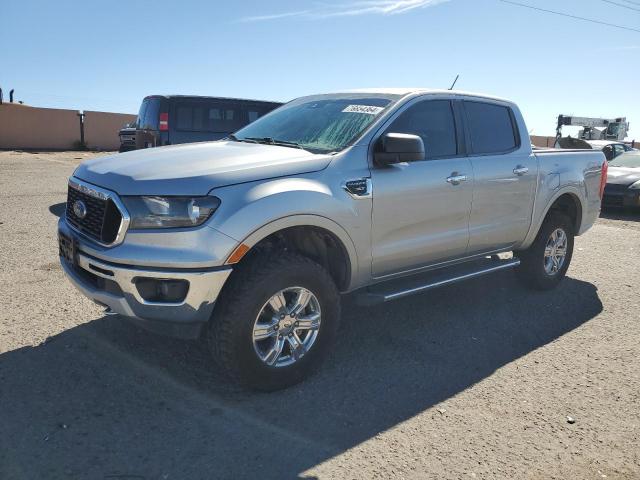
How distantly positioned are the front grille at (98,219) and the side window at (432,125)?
205cm

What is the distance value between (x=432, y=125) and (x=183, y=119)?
23.3 feet

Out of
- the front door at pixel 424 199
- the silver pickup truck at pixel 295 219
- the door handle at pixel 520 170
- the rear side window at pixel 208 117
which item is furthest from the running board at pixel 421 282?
the rear side window at pixel 208 117

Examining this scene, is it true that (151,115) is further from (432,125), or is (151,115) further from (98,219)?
(98,219)

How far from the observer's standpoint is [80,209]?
3389 millimetres

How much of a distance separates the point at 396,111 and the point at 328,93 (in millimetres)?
975

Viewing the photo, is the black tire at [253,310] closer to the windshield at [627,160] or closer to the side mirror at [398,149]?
the side mirror at [398,149]

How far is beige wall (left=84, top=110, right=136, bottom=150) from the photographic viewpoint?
27109mm

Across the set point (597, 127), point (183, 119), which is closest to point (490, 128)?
point (183, 119)

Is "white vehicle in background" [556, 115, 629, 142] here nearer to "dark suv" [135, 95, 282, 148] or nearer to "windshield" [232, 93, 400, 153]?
"dark suv" [135, 95, 282, 148]

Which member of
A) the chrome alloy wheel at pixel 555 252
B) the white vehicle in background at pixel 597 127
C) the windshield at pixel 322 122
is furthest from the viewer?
the white vehicle in background at pixel 597 127

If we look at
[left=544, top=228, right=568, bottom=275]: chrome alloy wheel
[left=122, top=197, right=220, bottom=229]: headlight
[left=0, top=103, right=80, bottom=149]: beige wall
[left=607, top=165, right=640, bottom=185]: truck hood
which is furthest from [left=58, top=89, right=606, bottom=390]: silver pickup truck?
[left=0, top=103, right=80, bottom=149]: beige wall

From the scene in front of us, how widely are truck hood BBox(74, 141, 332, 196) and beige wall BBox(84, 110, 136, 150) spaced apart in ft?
84.7

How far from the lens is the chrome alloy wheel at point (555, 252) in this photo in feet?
18.0

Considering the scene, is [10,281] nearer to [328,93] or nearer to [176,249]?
[176,249]
